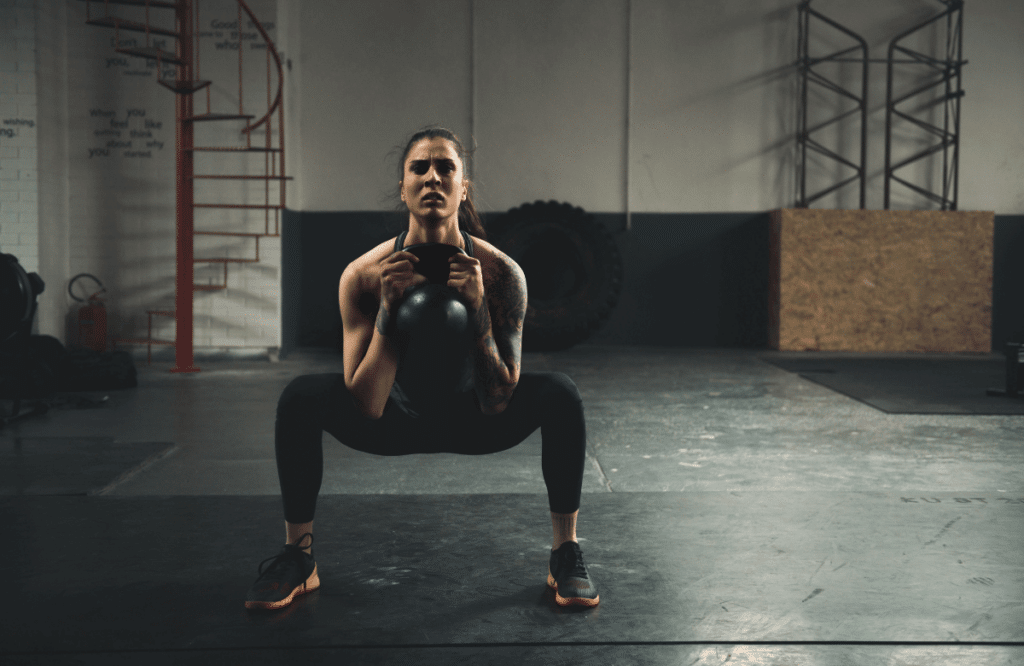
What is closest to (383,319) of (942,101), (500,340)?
(500,340)

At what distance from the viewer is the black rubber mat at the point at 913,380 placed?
180 inches

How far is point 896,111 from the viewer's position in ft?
25.3

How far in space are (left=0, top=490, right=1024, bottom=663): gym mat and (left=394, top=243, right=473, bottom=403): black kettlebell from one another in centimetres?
46

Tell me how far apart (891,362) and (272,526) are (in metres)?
5.69

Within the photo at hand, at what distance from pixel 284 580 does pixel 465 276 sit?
2.42 feet

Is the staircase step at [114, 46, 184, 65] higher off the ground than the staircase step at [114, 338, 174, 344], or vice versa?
the staircase step at [114, 46, 184, 65]

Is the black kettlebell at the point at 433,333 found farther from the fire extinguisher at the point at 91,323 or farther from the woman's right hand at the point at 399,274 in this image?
the fire extinguisher at the point at 91,323

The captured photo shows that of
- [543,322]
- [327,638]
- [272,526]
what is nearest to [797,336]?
[543,322]

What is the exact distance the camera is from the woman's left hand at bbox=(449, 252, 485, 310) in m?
1.60

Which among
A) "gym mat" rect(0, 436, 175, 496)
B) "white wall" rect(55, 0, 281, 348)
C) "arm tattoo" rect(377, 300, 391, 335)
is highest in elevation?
"white wall" rect(55, 0, 281, 348)

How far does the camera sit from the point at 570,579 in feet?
5.90

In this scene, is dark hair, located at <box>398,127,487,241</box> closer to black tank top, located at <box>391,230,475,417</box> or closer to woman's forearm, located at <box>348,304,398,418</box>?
black tank top, located at <box>391,230,475,417</box>

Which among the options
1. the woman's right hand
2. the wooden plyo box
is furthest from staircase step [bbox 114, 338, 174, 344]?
the woman's right hand

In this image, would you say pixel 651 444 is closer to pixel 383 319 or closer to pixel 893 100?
pixel 383 319
